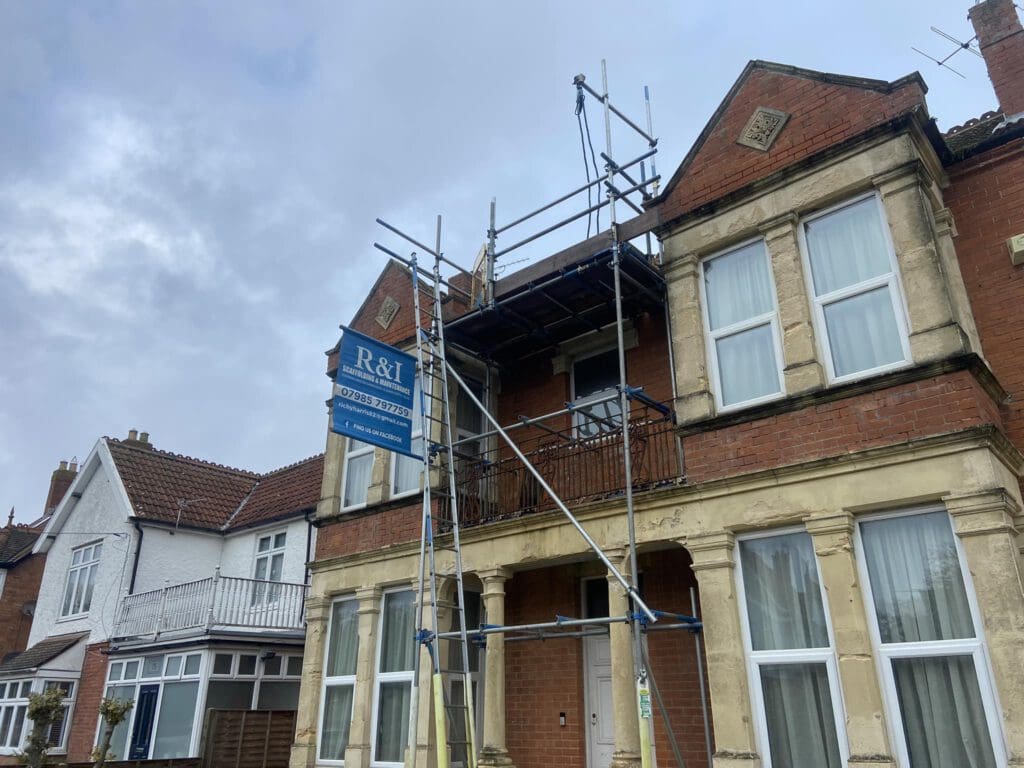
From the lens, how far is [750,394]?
8.39 meters

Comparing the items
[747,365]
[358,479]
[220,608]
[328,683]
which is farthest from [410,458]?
[220,608]

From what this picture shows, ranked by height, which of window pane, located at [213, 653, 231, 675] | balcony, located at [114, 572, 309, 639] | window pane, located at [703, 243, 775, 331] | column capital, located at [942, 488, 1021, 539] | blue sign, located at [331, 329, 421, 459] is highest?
window pane, located at [703, 243, 775, 331]

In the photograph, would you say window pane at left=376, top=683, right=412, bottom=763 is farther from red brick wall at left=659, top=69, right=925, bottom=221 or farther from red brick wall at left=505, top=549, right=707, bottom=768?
red brick wall at left=659, top=69, right=925, bottom=221

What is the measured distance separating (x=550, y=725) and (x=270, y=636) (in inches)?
300

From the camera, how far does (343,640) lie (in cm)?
1150

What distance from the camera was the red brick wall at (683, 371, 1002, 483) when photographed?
6906 mm

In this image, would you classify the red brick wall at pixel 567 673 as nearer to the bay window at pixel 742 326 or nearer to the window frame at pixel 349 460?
the bay window at pixel 742 326

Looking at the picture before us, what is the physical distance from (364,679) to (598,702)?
3188mm

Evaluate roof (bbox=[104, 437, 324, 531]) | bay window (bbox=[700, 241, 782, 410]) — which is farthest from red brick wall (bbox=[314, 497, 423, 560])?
roof (bbox=[104, 437, 324, 531])

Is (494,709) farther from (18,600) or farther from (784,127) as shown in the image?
(18,600)

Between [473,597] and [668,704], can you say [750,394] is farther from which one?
[473,597]

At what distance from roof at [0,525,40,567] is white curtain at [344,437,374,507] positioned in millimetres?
18127

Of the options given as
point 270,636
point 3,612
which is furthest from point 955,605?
point 3,612

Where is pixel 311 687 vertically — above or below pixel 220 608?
below
